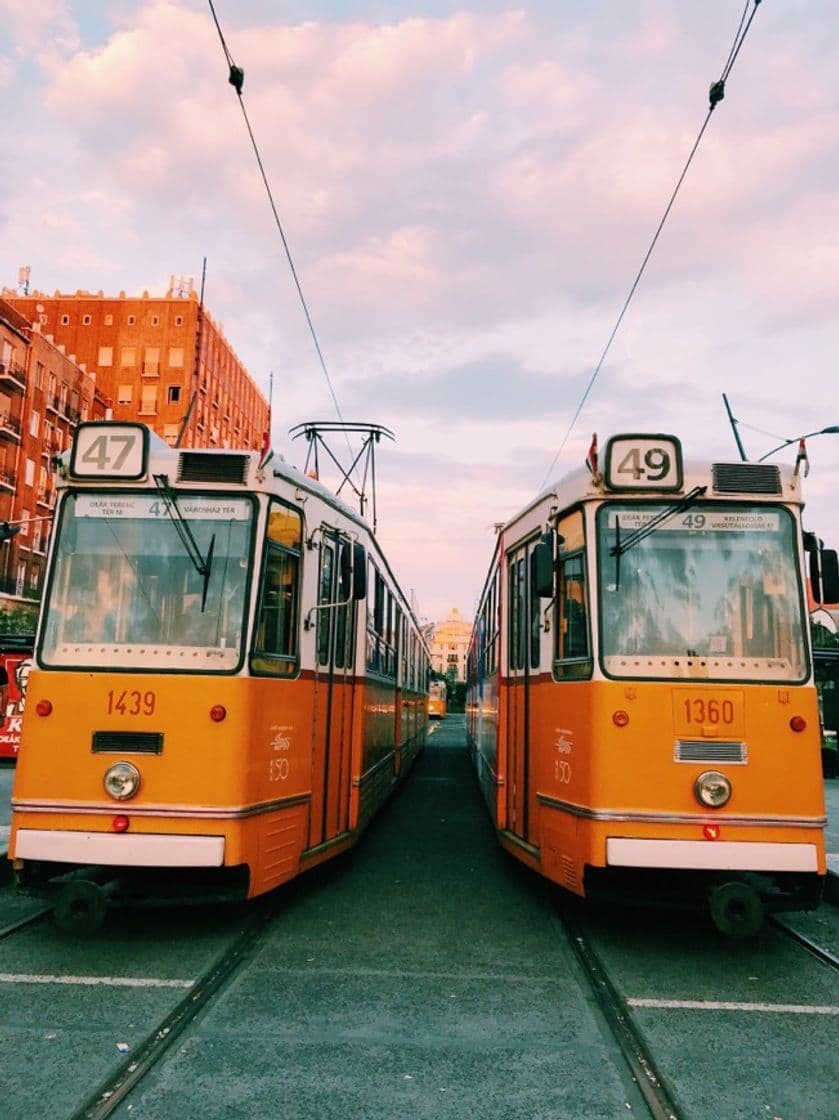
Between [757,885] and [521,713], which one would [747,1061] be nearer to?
[757,885]

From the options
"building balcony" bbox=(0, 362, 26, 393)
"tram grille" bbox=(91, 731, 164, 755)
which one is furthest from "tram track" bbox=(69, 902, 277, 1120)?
"building balcony" bbox=(0, 362, 26, 393)

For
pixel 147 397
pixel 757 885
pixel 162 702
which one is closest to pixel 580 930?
pixel 757 885

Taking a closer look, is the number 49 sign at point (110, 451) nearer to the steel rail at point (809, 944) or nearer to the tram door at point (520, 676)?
the tram door at point (520, 676)

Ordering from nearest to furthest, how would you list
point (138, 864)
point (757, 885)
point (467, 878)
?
1. point (138, 864)
2. point (757, 885)
3. point (467, 878)

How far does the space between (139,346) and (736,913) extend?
5598 centimetres

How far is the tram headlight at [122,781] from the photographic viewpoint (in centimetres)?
523

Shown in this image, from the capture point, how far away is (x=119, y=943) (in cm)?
541

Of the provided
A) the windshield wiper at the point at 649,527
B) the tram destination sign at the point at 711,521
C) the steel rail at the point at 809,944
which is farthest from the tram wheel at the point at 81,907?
the steel rail at the point at 809,944

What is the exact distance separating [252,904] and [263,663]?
201 centimetres

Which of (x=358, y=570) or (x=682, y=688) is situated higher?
(x=358, y=570)

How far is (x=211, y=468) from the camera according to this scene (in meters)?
5.82

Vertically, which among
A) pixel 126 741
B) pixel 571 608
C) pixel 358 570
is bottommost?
pixel 126 741

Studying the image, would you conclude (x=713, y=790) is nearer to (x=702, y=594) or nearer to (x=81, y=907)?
(x=702, y=594)

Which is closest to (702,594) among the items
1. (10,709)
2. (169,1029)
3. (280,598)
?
(280,598)
